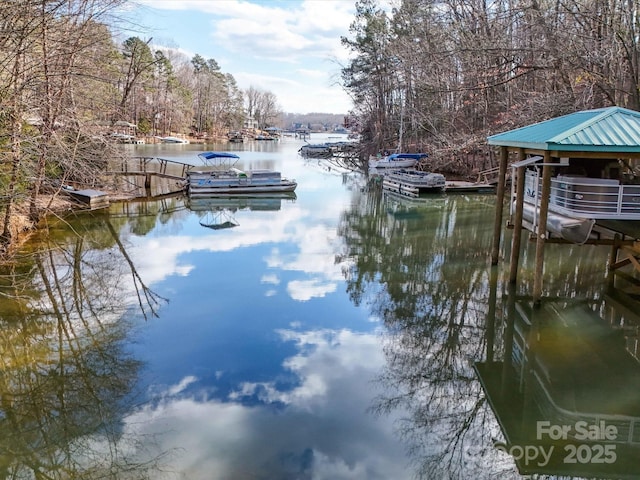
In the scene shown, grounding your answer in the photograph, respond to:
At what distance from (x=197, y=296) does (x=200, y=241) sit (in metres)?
5.28

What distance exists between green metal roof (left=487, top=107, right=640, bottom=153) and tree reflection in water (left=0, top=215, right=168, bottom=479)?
24.2ft

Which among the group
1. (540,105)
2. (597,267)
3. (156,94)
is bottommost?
(597,267)

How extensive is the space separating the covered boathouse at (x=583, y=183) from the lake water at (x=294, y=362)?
1.43 meters

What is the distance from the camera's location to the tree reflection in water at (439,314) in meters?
5.70

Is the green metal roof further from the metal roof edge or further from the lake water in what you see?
the lake water

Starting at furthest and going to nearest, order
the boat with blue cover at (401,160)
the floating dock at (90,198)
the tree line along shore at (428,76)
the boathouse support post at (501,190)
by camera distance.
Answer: the boat with blue cover at (401,160) → the floating dock at (90,198) → the boathouse support post at (501,190) → the tree line along shore at (428,76)

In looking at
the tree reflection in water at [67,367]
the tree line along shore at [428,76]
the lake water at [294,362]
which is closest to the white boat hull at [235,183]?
the tree line along shore at [428,76]

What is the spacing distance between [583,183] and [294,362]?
18.9ft

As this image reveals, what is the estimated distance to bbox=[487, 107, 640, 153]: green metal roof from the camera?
7.99m

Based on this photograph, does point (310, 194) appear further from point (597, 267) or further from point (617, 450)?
point (617, 450)

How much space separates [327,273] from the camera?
12172 millimetres

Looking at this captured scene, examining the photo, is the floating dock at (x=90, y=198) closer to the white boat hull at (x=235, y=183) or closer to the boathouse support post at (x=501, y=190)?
the white boat hull at (x=235, y=183)

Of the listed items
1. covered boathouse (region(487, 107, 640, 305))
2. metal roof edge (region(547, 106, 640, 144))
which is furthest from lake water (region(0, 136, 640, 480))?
metal roof edge (region(547, 106, 640, 144))

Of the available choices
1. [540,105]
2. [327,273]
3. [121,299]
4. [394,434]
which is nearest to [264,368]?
[394,434]
